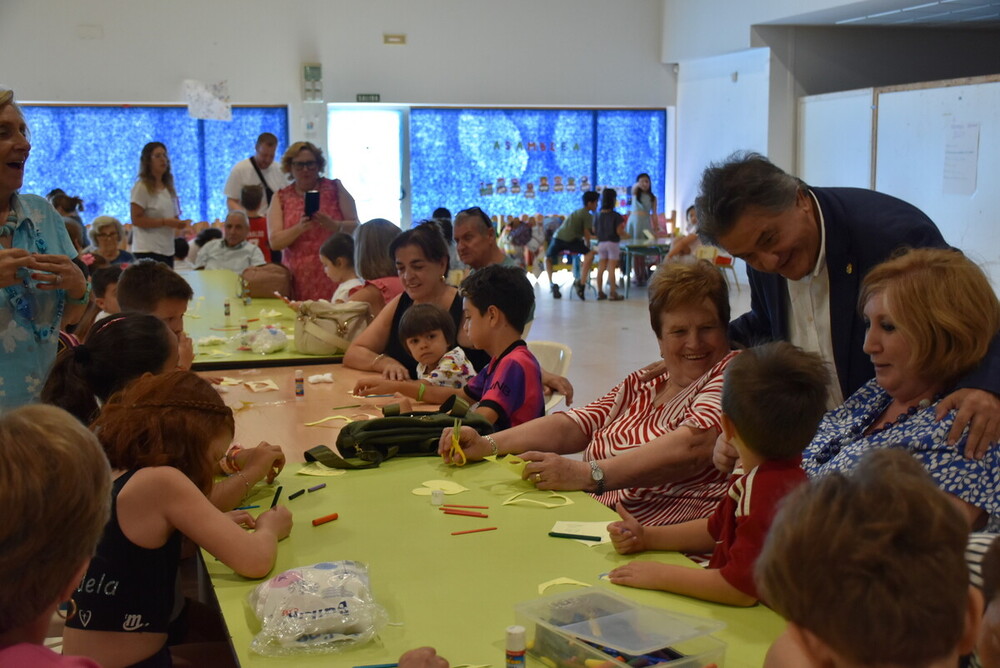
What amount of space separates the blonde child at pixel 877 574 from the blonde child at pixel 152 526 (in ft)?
4.20

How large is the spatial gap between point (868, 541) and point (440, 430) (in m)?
2.01

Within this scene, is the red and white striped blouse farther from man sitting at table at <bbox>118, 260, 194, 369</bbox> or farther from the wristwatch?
man sitting at table at <bbox>118, 260, 194, 369</bbox>

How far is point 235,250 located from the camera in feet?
26.0

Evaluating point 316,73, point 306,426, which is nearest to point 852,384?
point 306,426

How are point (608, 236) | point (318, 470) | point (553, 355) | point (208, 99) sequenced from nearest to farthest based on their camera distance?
point (318, 470) → point (553, 355) → point (208, 99) → point (608, 236)

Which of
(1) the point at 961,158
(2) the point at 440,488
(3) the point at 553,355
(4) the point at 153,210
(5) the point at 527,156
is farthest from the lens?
(5) the point at 527,156

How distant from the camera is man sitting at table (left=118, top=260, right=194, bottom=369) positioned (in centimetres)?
393

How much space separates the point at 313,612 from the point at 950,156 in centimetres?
1000

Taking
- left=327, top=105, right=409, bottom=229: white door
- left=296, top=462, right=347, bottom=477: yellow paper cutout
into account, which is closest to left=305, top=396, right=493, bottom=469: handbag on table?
left=296, top=462, right=347, bottom=477: yellow paper cutout

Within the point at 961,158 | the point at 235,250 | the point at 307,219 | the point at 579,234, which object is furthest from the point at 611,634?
the point at 579,234

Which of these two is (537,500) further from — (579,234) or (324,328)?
(579,234)

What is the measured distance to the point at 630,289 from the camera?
14.2 meters

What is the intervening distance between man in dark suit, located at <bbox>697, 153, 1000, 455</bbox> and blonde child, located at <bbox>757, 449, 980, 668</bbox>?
5.26 feet

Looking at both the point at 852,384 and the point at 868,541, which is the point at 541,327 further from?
the point at 868,541
